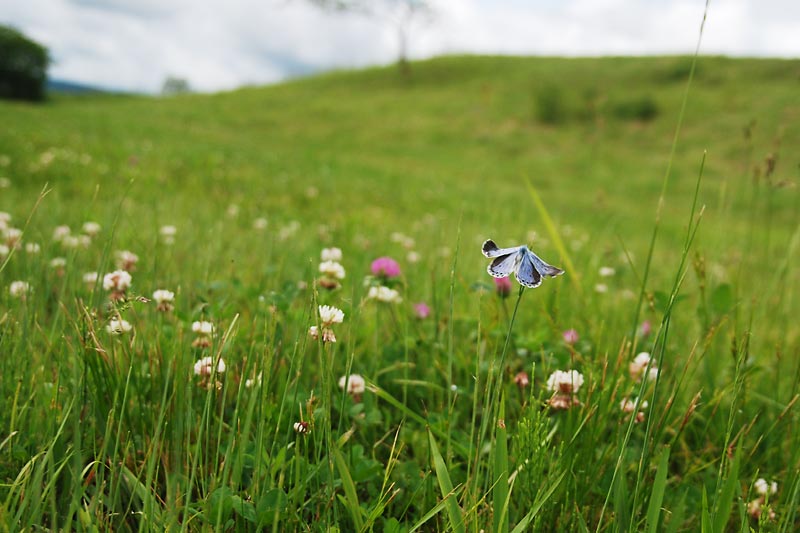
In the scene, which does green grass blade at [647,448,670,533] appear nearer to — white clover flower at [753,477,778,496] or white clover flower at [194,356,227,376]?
white clover flower at [753,477,778,496]

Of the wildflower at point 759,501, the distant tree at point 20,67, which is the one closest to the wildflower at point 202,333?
the wildflower at point 759,501

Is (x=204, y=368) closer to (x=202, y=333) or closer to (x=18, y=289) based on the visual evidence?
(x=202, y=333)

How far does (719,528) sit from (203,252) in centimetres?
220

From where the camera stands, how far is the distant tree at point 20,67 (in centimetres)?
3008

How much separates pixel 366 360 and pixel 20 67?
37.5 metres

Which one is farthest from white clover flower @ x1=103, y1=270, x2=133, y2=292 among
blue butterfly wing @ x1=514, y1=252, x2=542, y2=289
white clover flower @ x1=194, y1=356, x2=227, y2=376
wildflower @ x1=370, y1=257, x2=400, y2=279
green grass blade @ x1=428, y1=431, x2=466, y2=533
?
blue butterfly wing @ x1=514, y1=252, x2=542, y2=289

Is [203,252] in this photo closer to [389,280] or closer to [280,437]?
[389,280]

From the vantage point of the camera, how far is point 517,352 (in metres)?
1.58

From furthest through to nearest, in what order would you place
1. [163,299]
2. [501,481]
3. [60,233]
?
1. [60,233]
2. [163,299]
3. [501,481]

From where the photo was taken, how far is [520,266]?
0.79 metres

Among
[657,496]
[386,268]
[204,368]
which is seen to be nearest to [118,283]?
[204,368]

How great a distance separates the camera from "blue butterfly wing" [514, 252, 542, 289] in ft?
2.48

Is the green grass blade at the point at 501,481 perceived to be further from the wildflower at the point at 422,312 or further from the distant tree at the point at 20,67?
the distant tree at the point at 20,67

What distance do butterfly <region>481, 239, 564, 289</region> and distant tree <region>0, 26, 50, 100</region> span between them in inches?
1490
